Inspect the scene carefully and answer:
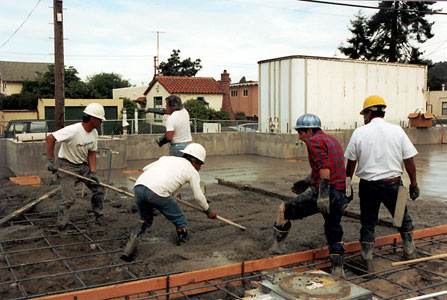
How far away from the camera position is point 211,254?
16.0 feet

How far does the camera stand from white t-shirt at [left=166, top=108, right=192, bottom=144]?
22.4 feet

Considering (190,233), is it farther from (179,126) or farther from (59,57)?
(59,57)

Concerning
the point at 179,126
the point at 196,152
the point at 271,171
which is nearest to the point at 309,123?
the point at 196,152

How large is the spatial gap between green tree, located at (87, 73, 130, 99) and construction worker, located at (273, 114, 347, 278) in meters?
43.8

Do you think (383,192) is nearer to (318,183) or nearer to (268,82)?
(318,183)

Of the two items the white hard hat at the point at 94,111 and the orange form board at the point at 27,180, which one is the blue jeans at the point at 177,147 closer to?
the white hard hat at the point at 94,111

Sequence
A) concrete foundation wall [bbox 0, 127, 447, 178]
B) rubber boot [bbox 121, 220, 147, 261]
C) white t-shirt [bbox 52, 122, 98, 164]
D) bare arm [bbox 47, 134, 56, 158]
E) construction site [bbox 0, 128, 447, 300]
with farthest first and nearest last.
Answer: concrete foundation wall [bbox 0, 127, 447, 178]
white t-shirt [bbox 52, 122, 98, 164]
bare arm [bbox 47, 134, 56, 158]
rubber boot [bbox 121, 220, 147, 261]
construction site [bbox 0, 128, 447, 300]

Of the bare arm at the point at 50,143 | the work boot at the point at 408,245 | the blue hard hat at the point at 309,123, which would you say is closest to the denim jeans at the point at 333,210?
the blue hard hat at the point at 309,123

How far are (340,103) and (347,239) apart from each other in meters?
13.7

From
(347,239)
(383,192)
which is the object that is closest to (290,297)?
(383,192)

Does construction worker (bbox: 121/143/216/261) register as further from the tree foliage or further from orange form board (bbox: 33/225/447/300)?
the tree foliage

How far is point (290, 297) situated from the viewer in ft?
10.4

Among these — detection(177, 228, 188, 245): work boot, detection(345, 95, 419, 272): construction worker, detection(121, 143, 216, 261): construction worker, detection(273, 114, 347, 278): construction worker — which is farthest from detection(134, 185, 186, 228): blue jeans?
detection(345, 95, 419, 272): construction worker

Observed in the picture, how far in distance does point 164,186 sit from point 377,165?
7.53 feet
